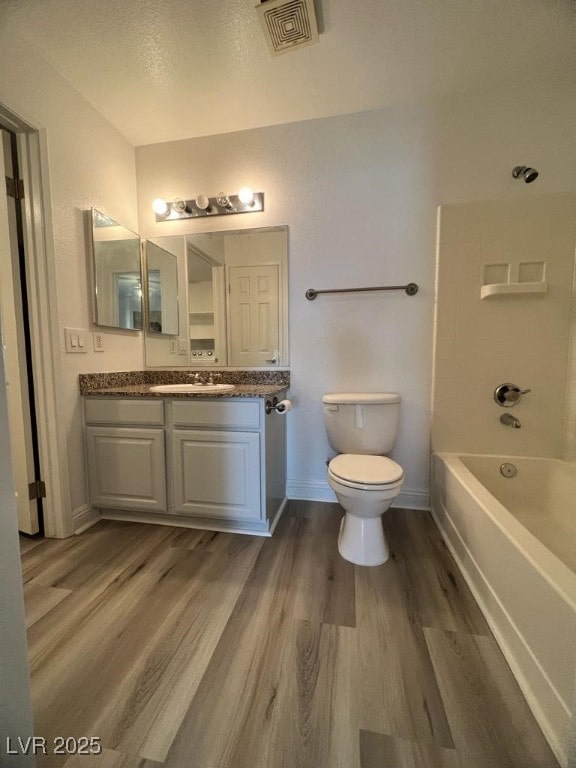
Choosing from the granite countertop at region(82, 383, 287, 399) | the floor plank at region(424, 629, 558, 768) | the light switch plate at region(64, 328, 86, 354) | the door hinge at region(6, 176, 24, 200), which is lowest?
the floor plank at region(424, 629, 558, 768)

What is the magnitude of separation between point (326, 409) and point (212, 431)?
0.65 m

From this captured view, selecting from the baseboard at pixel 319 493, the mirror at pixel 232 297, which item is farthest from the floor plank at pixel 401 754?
the mirror at pixel 232 297

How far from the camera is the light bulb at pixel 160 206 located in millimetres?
1980

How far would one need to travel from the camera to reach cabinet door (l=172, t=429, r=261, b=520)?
1522 millimetres

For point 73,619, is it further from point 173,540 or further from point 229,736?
point 229,736

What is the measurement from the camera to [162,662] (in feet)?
3.00

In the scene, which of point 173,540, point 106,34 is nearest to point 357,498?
point 173,540

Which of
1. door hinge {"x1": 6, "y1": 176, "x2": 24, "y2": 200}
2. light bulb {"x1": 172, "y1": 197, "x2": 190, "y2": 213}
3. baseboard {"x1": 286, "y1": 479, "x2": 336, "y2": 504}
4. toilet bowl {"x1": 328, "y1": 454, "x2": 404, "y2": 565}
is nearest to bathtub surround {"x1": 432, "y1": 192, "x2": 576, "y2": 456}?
toilet bowl {"x1": 328, "y1": 454, "x2": 404, "y2": 565}

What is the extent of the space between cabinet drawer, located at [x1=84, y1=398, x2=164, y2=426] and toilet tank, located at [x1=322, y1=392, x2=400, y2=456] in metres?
0.94

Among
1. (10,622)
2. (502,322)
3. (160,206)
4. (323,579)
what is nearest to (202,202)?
(160,206)

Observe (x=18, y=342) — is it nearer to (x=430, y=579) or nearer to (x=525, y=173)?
(x=430, y=579)

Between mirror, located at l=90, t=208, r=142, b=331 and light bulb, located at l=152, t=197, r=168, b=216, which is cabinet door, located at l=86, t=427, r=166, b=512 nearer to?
mirror, located at l=90, t=208, r=142, b=331

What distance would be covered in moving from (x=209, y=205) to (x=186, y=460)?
64.0 inches

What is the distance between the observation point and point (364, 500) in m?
1.29
